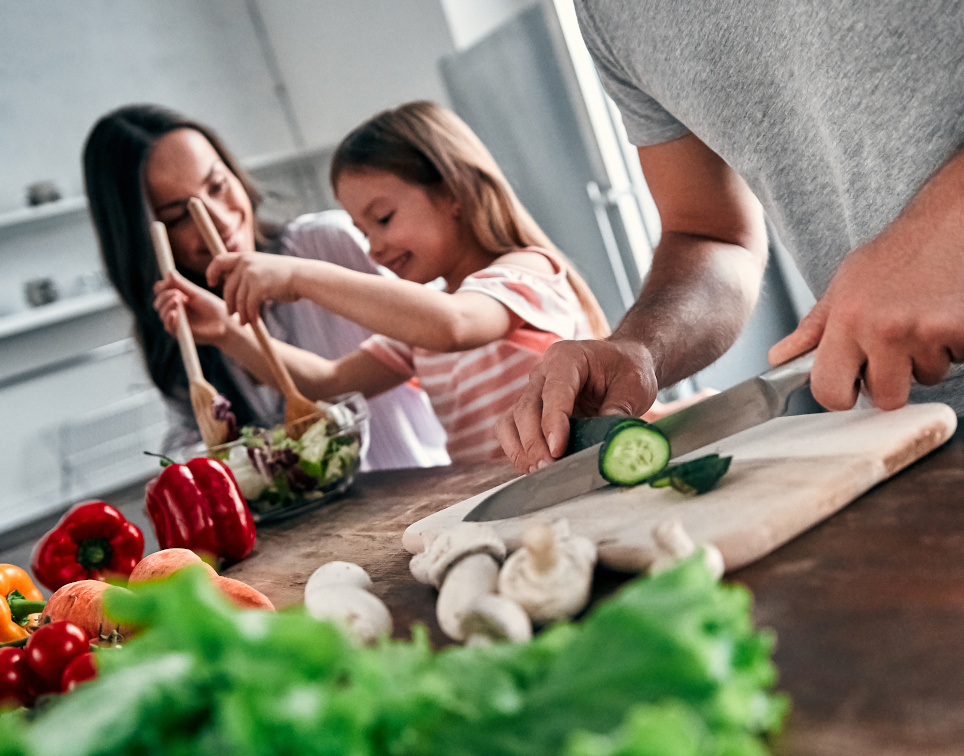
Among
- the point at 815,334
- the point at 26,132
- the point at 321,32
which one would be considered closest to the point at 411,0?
the point at 321,32

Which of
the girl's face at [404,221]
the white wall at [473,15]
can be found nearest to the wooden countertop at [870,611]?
the girl's face at [404,221]

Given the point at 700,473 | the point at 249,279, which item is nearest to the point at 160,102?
the point at 249,279

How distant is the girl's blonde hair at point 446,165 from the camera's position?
6.24 ft

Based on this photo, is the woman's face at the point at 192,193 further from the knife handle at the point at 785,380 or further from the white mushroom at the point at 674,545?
the white mushroom at the point at 674,545

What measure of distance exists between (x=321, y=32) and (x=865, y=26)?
379 cm

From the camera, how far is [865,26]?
3.11 feet

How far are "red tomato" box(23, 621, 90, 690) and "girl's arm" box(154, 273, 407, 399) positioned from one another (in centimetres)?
110

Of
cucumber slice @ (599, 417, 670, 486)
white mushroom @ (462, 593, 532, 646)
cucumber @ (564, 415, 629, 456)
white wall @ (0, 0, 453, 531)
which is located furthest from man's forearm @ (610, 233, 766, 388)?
white wall @ (0, 0, 453, 531)

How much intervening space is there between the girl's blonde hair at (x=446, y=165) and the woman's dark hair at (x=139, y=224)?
462 mm

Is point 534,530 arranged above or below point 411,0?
below

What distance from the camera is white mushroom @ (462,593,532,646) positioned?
0.50 metres

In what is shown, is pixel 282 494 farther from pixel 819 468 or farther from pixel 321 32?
pixel 321 32

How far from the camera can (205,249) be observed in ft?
6.95

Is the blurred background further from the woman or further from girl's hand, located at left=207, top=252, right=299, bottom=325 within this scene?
girl's hand, located at left=207, top=252, right=299, bottom=325
